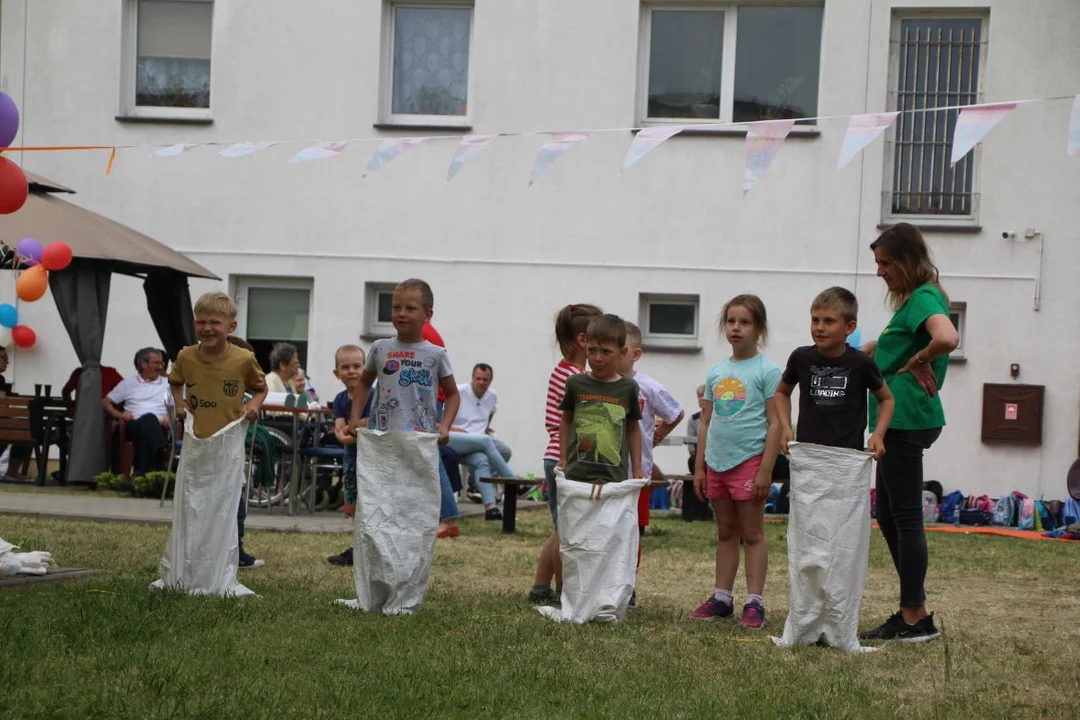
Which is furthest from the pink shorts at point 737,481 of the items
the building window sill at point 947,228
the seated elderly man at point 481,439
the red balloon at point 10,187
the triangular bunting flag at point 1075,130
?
the building window sill at point 947,228

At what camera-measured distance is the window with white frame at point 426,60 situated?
1641cm

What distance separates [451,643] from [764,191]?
37.3 ft

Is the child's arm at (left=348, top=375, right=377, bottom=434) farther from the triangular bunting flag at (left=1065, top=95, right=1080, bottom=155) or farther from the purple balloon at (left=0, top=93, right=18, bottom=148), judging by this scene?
the triangular bunting flag at (left=1065, top=95, right=1080, bottom=155)

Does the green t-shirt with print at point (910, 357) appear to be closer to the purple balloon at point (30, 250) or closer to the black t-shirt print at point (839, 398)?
the black t-shirt print at point (839, 398)

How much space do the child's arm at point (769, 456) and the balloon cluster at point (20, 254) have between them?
3394 millimetres

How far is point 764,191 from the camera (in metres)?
15.9

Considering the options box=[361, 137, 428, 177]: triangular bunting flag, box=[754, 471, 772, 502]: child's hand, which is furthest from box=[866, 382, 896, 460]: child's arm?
box=[361, 137, 428, 177]: triangular bunting flag

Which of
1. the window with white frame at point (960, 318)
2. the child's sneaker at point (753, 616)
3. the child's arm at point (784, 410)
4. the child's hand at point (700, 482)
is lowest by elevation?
the child's sneaker at point (753, 616)

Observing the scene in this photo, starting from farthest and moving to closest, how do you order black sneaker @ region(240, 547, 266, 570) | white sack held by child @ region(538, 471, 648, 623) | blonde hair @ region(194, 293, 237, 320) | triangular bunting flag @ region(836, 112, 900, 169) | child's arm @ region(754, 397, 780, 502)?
1. triangular bunting flag @ region(836, 112, 900, 169)
2. black sneaker @ region(240, 547, 266, 570)
3. blonde hair @ region(194, 293, 237, 320)
4. child's arm @ region(754, 397, 780, 502)
5. white sack held by child @ region(538, 471, 648, 623)

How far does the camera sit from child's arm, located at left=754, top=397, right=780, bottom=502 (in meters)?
6.19

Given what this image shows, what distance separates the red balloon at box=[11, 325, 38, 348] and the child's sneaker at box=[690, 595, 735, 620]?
38.0 feet

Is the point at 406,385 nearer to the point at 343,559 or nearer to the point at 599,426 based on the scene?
the point at 599,426

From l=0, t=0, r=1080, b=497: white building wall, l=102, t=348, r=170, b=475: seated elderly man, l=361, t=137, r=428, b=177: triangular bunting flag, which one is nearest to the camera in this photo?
l=361, t=137, r=428, b=177: triangular bunting flag

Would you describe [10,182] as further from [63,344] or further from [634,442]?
[63,344]
